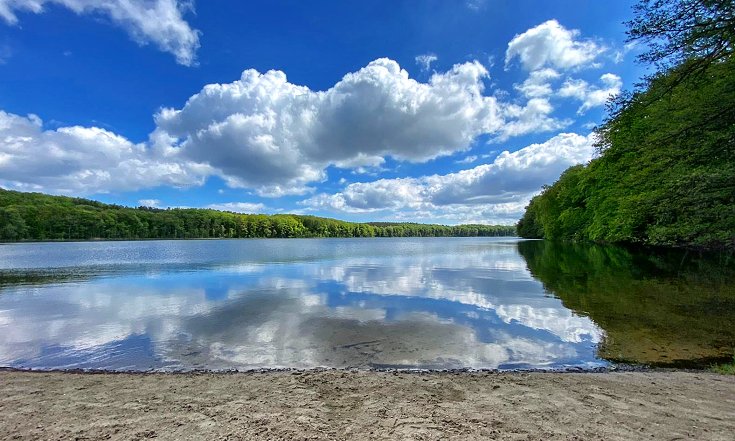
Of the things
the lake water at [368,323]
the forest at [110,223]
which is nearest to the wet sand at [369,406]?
the lake water at [368,323]

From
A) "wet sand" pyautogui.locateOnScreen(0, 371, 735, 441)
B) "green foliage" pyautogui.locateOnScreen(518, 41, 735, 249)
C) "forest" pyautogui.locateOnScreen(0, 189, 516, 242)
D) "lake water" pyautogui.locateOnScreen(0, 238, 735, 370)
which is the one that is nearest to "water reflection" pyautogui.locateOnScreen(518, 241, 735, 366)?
"lake water" pyautogui.locateOnScreen(0, 238, 735, 370)

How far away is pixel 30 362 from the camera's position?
8562 millimetres

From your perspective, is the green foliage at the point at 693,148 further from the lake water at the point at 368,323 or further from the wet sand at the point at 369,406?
the wet sand at the point at 369,406

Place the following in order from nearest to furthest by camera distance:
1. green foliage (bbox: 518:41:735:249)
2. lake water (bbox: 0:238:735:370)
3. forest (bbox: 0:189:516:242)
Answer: lake water (bbox: 0:238:735:370)
green foliage (bbox: 518:41:735:249)
forest (bbox: 0:189:516:242)

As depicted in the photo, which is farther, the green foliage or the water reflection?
the green foliage

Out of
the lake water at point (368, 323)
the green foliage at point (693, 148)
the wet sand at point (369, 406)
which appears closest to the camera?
the wet sand at point (369, 406)

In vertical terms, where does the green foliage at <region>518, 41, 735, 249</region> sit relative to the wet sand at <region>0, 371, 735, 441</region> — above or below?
above

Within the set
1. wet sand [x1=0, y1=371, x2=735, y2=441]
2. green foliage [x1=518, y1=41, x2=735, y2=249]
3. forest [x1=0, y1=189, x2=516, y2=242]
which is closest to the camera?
wet sand [x1=0, y1=371, x2=735, y2=441]

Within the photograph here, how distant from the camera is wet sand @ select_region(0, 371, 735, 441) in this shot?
4.34m

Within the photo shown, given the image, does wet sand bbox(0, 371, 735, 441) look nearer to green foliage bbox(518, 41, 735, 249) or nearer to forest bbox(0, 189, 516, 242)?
green foliage bbox(518, 41, 735, 249)

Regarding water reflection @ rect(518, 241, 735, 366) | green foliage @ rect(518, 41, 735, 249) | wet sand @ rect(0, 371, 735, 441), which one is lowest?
water reflection @ rect(518, 241, 735, 366)

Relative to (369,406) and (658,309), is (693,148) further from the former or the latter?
(369,406)

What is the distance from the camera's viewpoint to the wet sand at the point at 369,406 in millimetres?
4336

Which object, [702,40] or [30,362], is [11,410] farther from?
[702,40]
